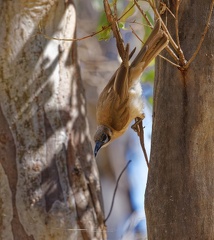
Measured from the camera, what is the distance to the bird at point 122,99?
331 cm

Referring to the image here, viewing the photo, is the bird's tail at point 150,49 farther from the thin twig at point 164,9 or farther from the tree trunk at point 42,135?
the tree trunk at point 42,135

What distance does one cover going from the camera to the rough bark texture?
2.02 metres

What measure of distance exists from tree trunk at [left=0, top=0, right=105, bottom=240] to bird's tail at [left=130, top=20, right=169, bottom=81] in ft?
1.06

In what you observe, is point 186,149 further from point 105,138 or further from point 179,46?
point 105,138

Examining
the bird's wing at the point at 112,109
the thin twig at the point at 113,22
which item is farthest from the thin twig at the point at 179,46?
the bird's wing at the point at 112,109

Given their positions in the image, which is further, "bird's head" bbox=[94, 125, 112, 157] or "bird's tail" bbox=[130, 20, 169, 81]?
"bird's head" bbox=[94, 125, 112, 157]

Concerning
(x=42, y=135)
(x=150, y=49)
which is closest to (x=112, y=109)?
(x=42, y=135)

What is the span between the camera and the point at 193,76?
83.6 inches

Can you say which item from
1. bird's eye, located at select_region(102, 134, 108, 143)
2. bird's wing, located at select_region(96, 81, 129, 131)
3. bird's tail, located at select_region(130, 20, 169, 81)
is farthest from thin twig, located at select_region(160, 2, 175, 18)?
bird's eye, located at select_region(102, 134, 108, 143)

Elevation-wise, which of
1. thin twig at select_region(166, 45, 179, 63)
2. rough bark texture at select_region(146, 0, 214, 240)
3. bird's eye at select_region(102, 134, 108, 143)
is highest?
thin twig at select_region(166, 45, 179, 63)

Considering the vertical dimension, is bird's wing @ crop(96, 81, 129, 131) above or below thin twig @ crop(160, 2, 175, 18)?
below

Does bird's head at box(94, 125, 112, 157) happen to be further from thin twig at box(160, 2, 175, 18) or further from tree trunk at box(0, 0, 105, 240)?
thin twig at box(160, 2, 175, 18)

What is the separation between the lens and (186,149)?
81.7 inches

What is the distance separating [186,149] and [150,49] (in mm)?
906
